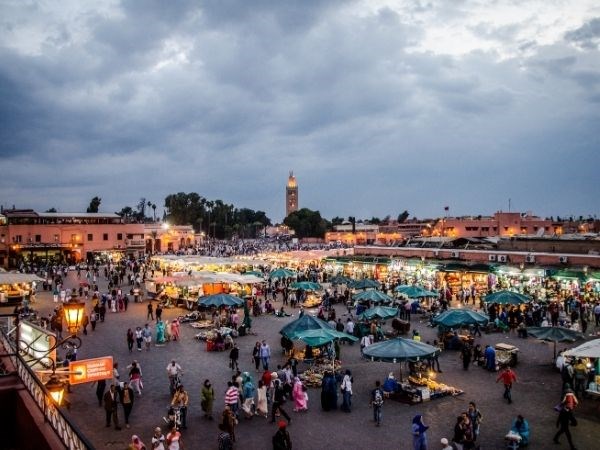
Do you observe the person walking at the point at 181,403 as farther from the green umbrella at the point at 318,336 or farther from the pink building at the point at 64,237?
the pink building at the point at 64,237

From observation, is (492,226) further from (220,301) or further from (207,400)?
(207,400)

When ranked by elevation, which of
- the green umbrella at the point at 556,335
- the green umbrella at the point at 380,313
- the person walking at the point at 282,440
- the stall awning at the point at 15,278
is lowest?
the person walking at the point at 282,440

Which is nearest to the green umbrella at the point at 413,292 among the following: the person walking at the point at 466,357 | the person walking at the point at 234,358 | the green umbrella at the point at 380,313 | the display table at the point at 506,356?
the green umbrella at the point at 380,313

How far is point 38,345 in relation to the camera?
1327cm

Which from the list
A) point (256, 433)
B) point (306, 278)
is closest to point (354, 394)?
point (256, 433)

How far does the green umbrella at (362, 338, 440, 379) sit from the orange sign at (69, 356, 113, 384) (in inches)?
285

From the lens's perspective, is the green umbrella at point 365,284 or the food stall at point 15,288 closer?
the food stall at point 15,288

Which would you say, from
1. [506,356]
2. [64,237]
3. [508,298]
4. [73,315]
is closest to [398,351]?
[506,356]

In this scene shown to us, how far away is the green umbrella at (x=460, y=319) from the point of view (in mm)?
17422

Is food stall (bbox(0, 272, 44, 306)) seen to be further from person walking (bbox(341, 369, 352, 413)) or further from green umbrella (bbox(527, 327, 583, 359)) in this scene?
green umbrella (bbox(527, 327, 583, 359))

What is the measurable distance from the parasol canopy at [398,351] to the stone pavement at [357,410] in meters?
1.31

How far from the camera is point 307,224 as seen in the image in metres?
129

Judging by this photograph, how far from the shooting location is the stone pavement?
10.5 metres

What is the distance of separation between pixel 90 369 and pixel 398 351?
26.5 feet
